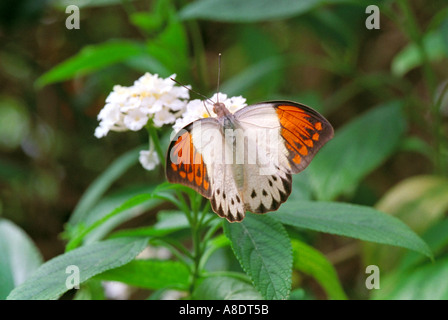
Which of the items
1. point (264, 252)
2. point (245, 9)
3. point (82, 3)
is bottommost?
point (264, 252)

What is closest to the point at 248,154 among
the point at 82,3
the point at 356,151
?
the point at 356,151

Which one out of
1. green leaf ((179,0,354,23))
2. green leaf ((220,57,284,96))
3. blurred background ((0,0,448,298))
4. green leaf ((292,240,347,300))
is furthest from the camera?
blurred background ((0,0,448,298))

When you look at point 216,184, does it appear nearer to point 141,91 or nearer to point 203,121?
point 203,121

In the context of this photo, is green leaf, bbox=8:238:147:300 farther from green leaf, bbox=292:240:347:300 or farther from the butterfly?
green leaf, bbox=292:240:347:300

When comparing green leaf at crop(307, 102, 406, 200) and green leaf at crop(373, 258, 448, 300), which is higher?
green leaf at crop(307, 102, 406, 200)

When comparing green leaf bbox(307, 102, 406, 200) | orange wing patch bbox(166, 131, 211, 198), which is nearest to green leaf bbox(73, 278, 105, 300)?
orange wing patch bbox(166, 131, 211, 198)

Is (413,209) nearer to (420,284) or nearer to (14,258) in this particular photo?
(420,284)
